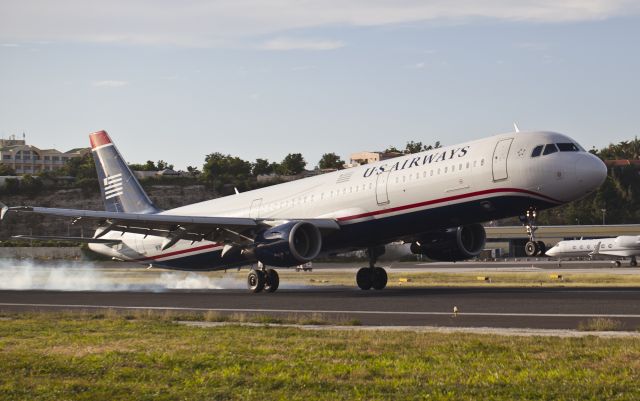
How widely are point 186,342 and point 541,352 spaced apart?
289 inches

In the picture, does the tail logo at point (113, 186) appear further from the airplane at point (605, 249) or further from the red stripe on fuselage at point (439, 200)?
the airplane at point (605, 249)

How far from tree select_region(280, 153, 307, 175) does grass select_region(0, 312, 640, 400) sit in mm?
160858

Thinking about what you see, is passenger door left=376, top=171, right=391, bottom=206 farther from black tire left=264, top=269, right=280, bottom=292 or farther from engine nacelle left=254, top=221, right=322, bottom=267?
black tire left=264, top=269, right=280, bottom=292

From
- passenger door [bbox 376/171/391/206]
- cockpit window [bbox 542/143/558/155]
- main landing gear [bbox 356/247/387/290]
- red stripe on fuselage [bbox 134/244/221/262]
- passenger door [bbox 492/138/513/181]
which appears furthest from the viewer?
red stripe on fuselage [bbox 134/244/221/262]

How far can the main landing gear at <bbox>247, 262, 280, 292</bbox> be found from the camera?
41.9 metres

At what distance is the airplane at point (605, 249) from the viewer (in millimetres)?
95688

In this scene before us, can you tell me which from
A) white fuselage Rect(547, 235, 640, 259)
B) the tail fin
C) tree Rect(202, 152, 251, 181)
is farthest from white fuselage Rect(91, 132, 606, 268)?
tree Rect(202, 152, 251, 181)

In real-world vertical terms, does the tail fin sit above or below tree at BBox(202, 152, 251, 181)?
below

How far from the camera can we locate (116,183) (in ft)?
168

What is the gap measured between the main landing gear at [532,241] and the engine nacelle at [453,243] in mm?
5248

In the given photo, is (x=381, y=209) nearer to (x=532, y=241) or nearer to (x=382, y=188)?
(x=382, y=188)

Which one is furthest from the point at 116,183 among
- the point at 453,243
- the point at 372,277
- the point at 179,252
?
the point at 453,243

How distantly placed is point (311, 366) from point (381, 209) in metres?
22.6

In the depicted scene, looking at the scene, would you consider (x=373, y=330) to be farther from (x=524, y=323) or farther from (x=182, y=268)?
(x=182, y=268)
